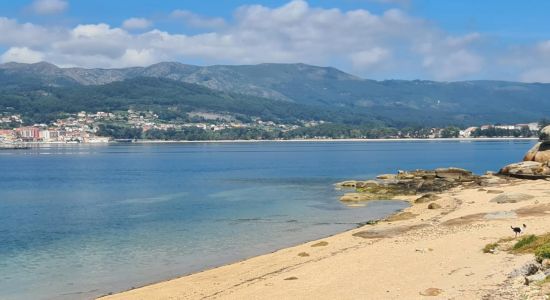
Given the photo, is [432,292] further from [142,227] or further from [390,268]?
[142,227]

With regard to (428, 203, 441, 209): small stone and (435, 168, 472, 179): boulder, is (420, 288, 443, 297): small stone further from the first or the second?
(435, 168, 472, 179): boulder

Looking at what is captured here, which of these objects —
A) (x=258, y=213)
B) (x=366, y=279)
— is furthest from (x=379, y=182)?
(x=366, y=279)

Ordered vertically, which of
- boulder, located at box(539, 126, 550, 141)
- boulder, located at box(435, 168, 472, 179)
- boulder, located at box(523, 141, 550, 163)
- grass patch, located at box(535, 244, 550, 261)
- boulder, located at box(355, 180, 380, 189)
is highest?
boulder, located at box(539, 126, 550, 141)

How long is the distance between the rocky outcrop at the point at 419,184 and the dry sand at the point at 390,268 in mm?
23314

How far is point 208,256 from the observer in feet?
123

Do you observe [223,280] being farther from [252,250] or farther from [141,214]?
[141,214]

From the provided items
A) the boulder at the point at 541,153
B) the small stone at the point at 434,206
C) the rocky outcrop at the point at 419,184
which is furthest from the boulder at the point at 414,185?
the small stone at the point at 434,206

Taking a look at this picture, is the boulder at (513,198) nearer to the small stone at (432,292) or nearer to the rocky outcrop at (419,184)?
the rocky outcrop at (419,184)

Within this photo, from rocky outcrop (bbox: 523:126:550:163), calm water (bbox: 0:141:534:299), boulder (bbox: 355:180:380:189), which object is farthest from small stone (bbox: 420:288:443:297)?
rocky outcrop (bbox: 523:126:550:163)

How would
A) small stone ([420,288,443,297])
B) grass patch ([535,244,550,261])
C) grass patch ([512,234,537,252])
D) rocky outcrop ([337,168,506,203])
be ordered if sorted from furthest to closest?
1. rocky outcrop ([337,168,506,203])
2. grass patch ([512,234,537,252])
3. grass patch ([535,244,550,261])
4. small stone ([420,288,443,297])

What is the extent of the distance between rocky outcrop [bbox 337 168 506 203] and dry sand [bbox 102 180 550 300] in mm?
23314

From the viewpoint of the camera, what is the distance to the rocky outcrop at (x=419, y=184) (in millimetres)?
67188

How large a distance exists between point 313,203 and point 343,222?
572 inches

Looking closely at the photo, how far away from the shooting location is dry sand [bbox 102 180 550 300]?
22.6 meters
